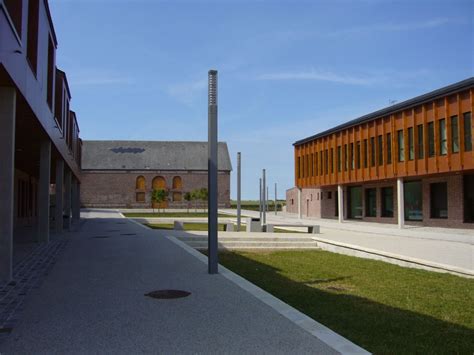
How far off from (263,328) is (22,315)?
9.60 feet

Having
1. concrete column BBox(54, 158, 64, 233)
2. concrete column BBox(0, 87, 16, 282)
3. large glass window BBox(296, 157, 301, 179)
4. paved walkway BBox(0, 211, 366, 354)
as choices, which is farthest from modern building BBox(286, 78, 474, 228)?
concrete column BBox(0, 87, 16, 282)

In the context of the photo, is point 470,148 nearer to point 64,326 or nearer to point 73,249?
point 73,249

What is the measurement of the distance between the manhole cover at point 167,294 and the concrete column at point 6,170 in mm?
3071

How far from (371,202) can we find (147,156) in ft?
156

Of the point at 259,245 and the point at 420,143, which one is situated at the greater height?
the point at 420,143

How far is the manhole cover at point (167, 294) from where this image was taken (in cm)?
697

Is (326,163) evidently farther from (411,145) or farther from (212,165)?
(212,165)

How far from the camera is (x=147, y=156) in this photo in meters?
77.1

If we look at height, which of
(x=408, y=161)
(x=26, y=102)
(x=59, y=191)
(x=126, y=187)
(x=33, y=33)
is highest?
(x=33, y=33)

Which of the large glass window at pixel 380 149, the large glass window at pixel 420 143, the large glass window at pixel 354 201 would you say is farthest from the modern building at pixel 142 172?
the large glass window at pixel 420 143

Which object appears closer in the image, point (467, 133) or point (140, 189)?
point (467, 133)

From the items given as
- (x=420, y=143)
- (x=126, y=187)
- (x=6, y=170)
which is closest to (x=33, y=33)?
(x=6, y=170)

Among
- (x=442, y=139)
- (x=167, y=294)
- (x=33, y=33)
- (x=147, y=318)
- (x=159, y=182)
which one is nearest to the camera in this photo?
(x=147, y=318)

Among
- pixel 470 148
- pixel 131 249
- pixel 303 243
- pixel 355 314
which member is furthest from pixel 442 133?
pixel 355 314
